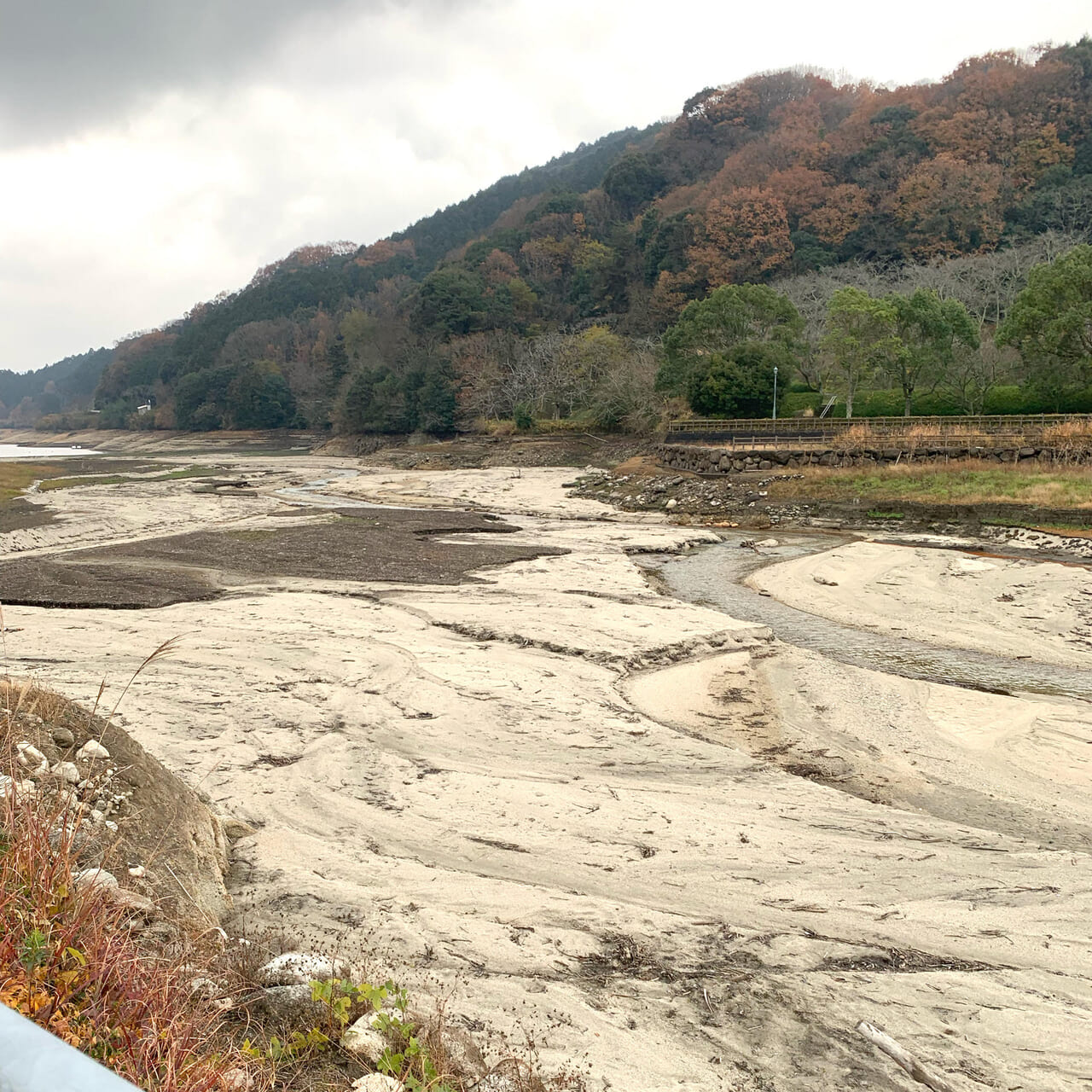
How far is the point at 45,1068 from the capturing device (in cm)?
128

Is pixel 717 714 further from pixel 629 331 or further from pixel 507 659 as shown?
pixel 629 331

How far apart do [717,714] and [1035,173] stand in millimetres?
66794

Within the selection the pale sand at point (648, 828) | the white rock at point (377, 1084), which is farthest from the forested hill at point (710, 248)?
the white rock at point (377, 1084)

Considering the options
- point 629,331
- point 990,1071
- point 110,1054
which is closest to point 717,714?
point 990,1071

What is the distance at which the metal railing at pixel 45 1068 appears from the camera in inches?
49.6

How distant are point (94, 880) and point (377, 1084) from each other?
1.63 meters

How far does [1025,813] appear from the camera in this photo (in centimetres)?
754

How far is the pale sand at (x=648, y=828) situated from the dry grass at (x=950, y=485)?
15.8 metres

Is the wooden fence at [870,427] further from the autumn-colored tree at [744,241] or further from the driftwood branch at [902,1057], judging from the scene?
the driftwood branch at [902,1057]

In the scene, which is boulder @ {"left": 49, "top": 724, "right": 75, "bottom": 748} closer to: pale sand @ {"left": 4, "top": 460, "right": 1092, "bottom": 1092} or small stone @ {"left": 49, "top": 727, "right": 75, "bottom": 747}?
small stone @ {"left": 49, "top": 727, "right": 75, "bottom": 747}

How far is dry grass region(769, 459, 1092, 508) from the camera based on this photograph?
79.9 feet

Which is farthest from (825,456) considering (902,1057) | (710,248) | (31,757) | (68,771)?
(710,248)

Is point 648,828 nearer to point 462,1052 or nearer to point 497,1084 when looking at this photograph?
point 462,1052

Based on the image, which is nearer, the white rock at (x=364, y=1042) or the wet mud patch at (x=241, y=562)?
the white rock at (x=364, y=1042)
